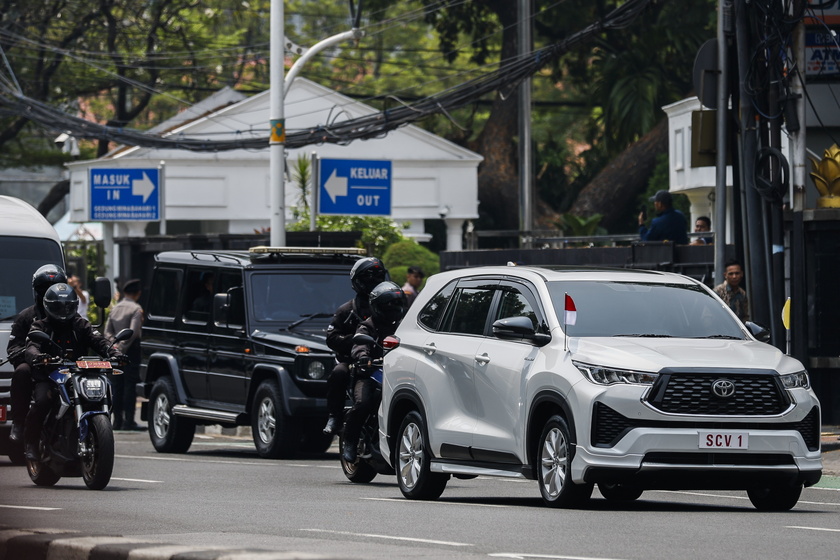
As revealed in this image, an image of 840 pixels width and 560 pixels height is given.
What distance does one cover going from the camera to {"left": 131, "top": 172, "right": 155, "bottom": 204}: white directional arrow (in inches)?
1346

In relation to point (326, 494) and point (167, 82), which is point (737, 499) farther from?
point (167, 82)

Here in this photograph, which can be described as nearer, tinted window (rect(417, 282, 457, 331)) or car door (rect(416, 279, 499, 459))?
car door (rect(416, 279, 499, 459))

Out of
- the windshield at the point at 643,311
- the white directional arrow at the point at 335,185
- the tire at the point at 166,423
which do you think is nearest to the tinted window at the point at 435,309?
the windshield at the point at 643,311

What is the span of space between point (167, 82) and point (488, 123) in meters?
9.46

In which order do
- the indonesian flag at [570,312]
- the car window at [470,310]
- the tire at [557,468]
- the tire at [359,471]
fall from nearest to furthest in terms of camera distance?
the tire at [557,468], the indonesian flag at [570,312], the car window at [470,310], the tire at [359,471]

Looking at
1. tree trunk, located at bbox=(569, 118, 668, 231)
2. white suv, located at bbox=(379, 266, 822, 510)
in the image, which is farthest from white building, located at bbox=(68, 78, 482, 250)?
white suv, located at bbox=(379, 266, 822, 510)

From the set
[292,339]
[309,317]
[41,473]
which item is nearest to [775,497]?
[41,473]

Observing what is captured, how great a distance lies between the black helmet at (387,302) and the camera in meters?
15.1

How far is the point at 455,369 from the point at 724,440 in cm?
242

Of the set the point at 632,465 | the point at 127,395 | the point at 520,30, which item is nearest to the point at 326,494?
the point at 632,465

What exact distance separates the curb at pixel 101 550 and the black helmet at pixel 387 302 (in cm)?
555

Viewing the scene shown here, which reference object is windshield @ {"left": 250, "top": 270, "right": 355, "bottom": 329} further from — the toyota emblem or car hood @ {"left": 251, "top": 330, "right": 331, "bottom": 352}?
the toyota emblem

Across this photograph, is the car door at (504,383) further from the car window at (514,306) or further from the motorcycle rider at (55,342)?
the motorcycle rider at (55,342)

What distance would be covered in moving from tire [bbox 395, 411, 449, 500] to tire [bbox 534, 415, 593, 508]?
139 cm
